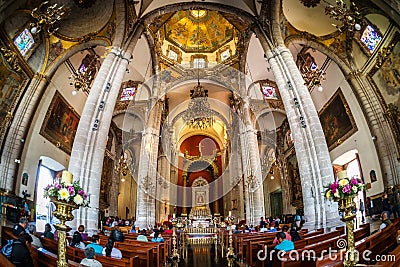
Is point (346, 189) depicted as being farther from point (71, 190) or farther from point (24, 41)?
point (24, 41)

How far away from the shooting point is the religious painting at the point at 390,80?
1093cm

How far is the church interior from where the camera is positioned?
24.9ft

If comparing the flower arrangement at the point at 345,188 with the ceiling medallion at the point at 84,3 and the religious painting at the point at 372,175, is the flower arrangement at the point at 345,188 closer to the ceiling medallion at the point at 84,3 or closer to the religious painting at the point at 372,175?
the religious painting at the point at 372,175

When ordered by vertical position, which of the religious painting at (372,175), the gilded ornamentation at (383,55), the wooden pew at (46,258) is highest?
the gilded ornamentation at (383,55)

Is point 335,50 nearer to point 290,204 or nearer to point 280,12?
point 280,12

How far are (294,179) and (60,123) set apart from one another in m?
17.6

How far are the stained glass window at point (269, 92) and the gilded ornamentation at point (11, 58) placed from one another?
17.3m

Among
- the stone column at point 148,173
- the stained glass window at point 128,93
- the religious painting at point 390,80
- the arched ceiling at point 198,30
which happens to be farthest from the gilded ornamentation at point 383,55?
the stained glass window at point 128,93

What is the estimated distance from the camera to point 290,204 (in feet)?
71.0

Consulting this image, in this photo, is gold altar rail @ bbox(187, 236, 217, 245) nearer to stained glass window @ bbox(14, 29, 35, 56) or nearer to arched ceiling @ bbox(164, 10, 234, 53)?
stained glass window @ bbox(14, 29, 35, 56)

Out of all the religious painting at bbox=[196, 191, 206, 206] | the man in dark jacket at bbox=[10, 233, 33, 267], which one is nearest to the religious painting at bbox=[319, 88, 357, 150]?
the man in dark jacket at bbox=[10, 233, 33, 267]

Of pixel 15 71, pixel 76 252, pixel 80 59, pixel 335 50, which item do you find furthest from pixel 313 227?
pixel 80 59

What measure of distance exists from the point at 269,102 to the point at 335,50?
8.56m

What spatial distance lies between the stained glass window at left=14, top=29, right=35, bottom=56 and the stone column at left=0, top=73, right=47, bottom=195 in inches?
51.0
